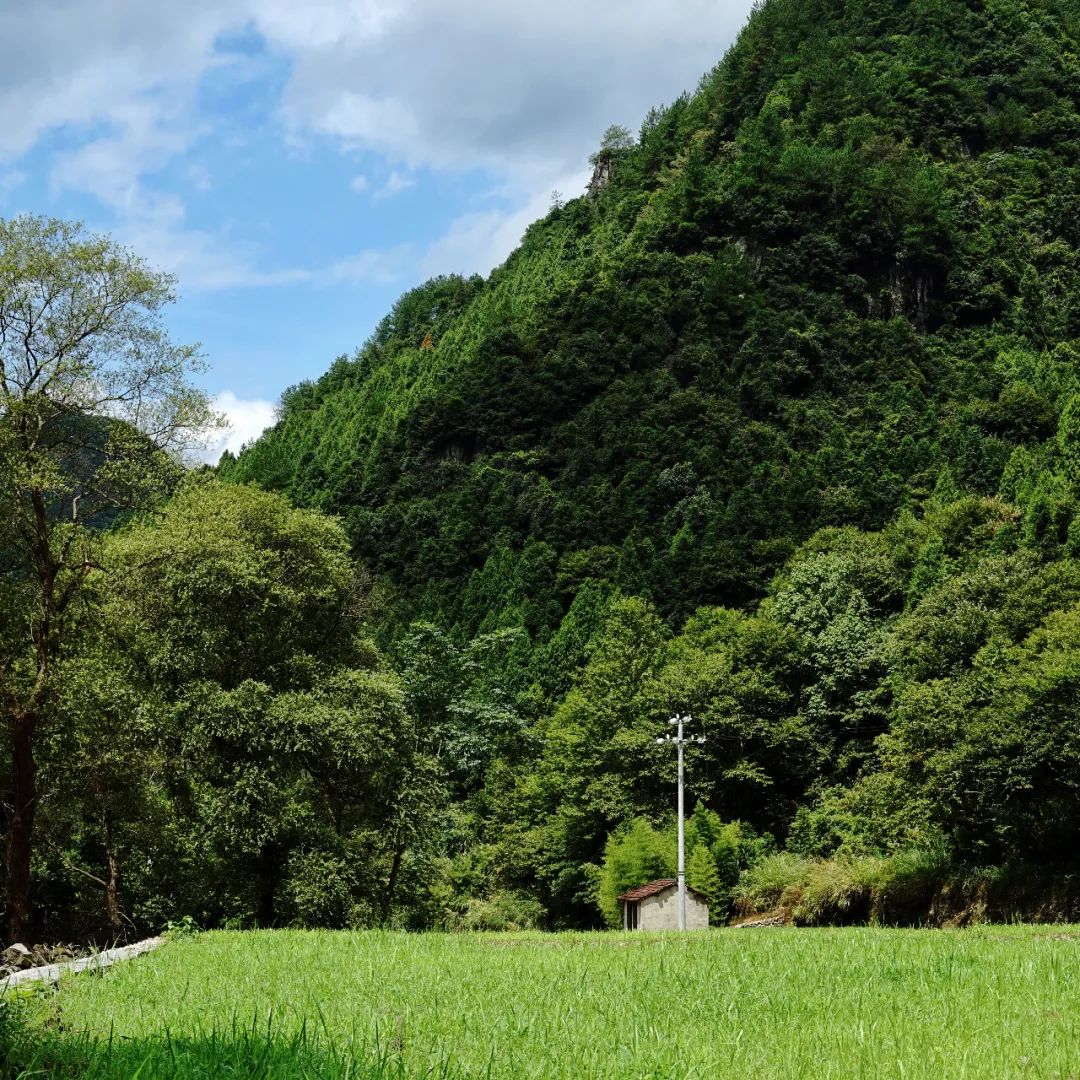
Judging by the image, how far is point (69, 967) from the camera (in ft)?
37.9

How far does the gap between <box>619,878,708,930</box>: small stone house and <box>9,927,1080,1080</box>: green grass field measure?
75.0 ft

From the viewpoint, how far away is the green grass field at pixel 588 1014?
4988 mm

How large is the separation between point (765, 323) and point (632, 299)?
52.5ft

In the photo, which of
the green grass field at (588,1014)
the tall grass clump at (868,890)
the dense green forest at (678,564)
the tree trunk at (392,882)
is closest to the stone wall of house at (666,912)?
the tall grass clump at (868,890)

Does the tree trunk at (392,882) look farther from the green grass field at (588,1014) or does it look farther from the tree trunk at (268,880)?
the green grass field at (588,1014)

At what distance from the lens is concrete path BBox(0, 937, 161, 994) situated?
9.62 metres

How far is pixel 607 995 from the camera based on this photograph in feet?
25.5

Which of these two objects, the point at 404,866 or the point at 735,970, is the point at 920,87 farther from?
the point at 735,970

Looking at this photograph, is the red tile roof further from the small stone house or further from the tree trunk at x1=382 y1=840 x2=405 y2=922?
the tree trunk at x1=382 y1=840 x2=405 y2=922

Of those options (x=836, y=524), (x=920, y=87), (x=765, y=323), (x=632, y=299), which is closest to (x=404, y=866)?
(x=836, y=524)

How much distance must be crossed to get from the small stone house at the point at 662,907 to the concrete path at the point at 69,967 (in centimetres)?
2145

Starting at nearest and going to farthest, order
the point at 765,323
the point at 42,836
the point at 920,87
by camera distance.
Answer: the point at 42,836
the point at 765,323
the point at 920,87

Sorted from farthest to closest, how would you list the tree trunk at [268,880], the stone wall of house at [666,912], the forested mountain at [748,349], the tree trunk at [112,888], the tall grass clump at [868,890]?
1. the forested mountain at [748,349]
2. the stone wall of house at [666,912]
3. the tall grass clump at [868,890]
4. the tree trunk at [268,880]
5. the tree trunk at [112,888]

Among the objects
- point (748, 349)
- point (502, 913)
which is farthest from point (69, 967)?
point (748, 349)
